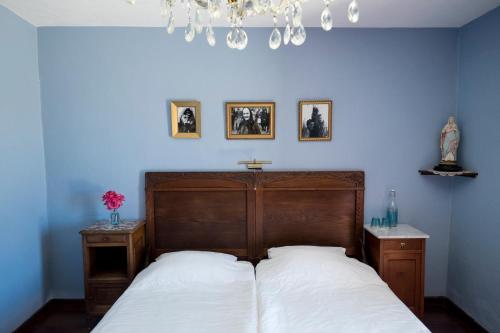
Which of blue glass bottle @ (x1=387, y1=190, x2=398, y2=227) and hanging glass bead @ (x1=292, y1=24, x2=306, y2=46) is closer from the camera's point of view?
hanging glass bead @ (x1=292, y1=24, x2=306, y2=46)

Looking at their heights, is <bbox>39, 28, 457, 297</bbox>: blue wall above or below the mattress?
above

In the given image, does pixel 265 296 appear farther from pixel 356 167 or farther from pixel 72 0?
pixel 72 0

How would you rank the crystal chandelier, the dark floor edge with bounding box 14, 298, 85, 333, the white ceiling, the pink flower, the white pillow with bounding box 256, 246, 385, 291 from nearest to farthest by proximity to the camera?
the crystal chandelier, the white pillow with bounding box 256, 246, 385, 291, the white ceiling, the pink flower, the dark floor edge with bounding box 14, 298, 85, 333

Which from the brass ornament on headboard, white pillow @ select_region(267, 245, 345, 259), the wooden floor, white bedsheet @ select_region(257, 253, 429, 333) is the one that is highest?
the brass ornament on headboard

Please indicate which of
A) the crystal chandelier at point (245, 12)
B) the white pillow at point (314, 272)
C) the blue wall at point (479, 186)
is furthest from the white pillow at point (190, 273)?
the blue wall at point (479, 186)

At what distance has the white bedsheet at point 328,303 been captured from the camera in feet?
5.37

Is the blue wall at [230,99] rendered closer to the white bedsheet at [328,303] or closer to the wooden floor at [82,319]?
the wooden floor at [82,319]

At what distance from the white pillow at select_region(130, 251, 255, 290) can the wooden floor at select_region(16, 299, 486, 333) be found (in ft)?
2.43

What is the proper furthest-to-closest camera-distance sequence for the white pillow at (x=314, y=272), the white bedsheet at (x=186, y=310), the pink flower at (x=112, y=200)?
the pink flower at (x=112, y=200), the white pillow at (x=314, y=272), the white bedsheet at (x=186, y=310)

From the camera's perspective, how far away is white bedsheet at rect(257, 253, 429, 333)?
5.37 feet

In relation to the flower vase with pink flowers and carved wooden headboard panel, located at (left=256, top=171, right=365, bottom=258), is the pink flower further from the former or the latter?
carved wooden headboard panel, located at (left=256, top=171, right=365, bottom=258)

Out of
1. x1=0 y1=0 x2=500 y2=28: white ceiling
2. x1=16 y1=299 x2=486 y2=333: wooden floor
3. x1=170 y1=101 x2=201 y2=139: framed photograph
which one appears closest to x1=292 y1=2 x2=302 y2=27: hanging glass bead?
x1=0 y1=0 x2=500 y2=28: white ceiling

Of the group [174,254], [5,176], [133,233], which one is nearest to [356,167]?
[174,254]

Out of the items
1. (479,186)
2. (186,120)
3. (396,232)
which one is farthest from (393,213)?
(186,120)
